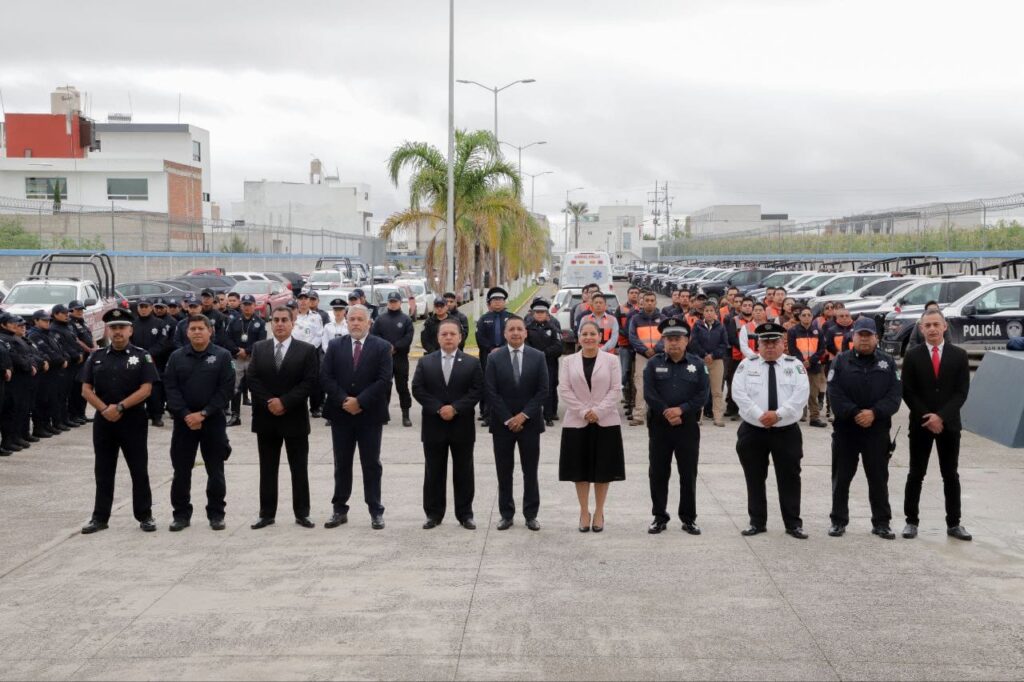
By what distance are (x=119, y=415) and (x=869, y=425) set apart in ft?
20.2

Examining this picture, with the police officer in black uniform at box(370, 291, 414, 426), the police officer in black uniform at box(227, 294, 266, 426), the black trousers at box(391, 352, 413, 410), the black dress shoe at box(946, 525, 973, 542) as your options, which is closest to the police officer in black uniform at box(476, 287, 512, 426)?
the police officer in black uniform at box(370, 291, 414, 426)

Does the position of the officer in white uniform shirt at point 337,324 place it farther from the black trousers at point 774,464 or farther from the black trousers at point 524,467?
the black trousers at point 774,464

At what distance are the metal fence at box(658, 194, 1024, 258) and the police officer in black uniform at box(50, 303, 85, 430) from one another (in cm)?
2859

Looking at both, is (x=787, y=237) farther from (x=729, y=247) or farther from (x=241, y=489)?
(x=241, y=489)

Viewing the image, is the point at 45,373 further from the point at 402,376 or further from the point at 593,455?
the point at 593,455

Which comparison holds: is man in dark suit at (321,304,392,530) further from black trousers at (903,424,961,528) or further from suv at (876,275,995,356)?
suv at (876,275,995,356)

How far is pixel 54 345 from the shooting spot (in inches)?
577

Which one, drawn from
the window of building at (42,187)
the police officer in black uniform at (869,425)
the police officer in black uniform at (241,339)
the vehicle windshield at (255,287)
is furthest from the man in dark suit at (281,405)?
the window of building at (42,187)

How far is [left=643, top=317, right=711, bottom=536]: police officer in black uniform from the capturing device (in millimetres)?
9555

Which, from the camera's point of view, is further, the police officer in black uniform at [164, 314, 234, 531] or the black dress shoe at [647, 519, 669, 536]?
the police officer in black uniform at [164, 314, 234, 531]

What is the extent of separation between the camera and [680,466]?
9586 millimetres

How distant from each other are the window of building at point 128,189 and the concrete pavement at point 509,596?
2887 inches

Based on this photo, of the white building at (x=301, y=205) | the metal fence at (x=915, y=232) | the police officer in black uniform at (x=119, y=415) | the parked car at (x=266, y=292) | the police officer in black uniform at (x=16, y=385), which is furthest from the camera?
the white building at (x=301, y=205)

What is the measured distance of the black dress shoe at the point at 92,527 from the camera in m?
9.77
